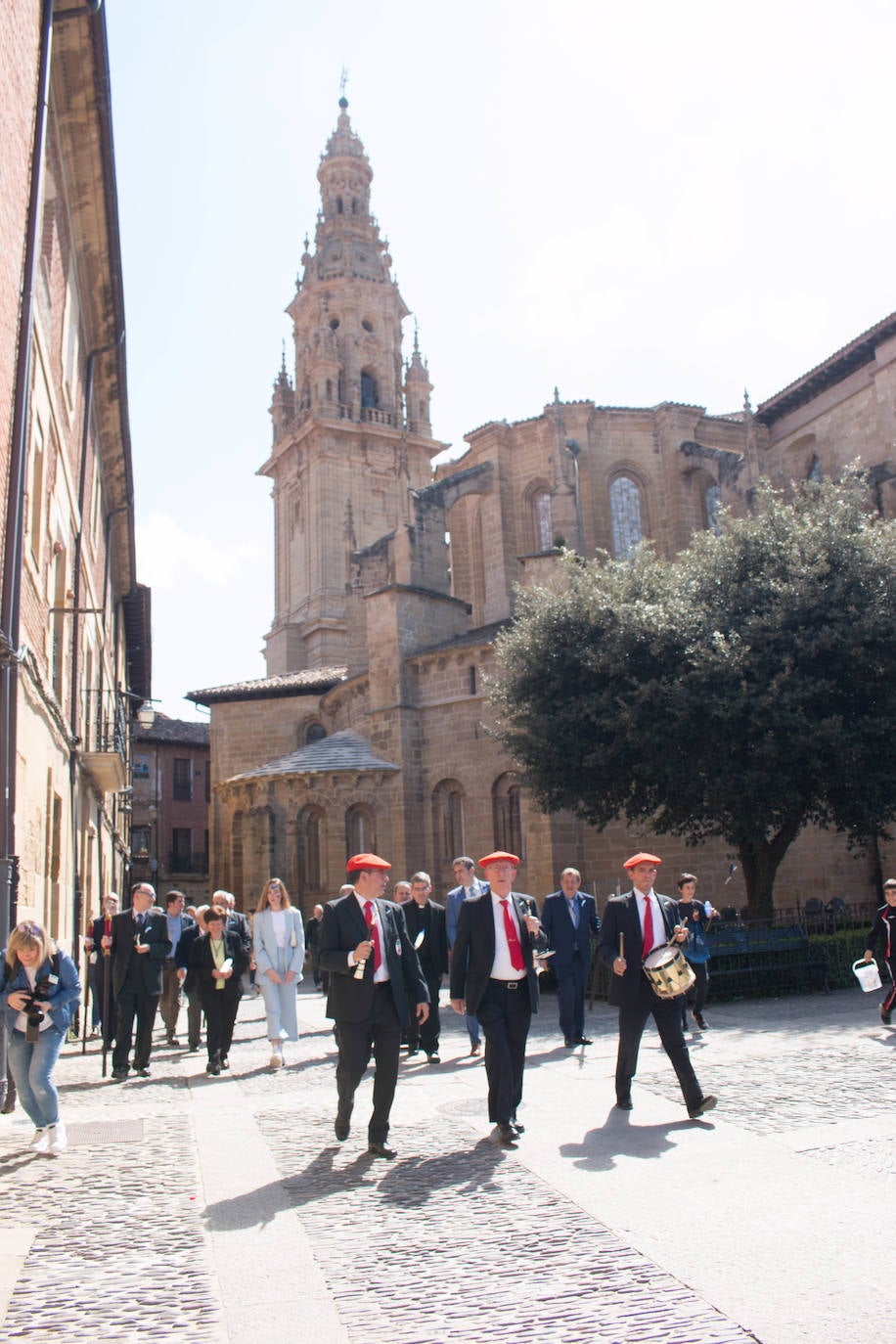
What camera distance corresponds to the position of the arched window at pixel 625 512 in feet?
104

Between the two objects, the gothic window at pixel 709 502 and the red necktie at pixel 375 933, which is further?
the gothic window at pixel 709 502

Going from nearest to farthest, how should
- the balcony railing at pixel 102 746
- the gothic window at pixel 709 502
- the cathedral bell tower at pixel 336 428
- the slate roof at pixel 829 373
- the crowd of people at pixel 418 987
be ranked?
the crowd of people at pixel 418 987 < the balcony railing at pixel 102 746 < the slate roof at pixel 829 373 < the gothic window at pixel 709 502 < the cathedral bell tower at pixel 336 428

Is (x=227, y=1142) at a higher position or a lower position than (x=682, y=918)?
lower

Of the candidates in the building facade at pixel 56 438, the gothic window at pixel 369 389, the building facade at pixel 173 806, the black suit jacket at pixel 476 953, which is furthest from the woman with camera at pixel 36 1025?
the gothic window at pixel 369 389

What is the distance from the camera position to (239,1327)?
3717mm

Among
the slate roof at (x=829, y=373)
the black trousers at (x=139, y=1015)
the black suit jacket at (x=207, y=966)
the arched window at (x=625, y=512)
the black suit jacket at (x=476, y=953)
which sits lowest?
the black trousers at (x=139, y=1015)

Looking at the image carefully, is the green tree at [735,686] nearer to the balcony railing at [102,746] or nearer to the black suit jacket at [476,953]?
the balcony railing at [102,746]

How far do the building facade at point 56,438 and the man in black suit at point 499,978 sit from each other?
3550 mm

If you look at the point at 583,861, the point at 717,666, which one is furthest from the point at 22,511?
the point at 583,861

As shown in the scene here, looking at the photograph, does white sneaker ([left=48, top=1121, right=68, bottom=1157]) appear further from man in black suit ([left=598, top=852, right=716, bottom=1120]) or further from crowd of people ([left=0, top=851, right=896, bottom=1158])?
man in black suit ([left=598, top=852, right=716, bottom=1120])

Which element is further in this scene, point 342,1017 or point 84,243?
point 84,243

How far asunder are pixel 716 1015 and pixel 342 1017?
731cm

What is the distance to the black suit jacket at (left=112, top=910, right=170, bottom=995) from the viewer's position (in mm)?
10133

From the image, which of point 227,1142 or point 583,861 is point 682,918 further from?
point 583,861
